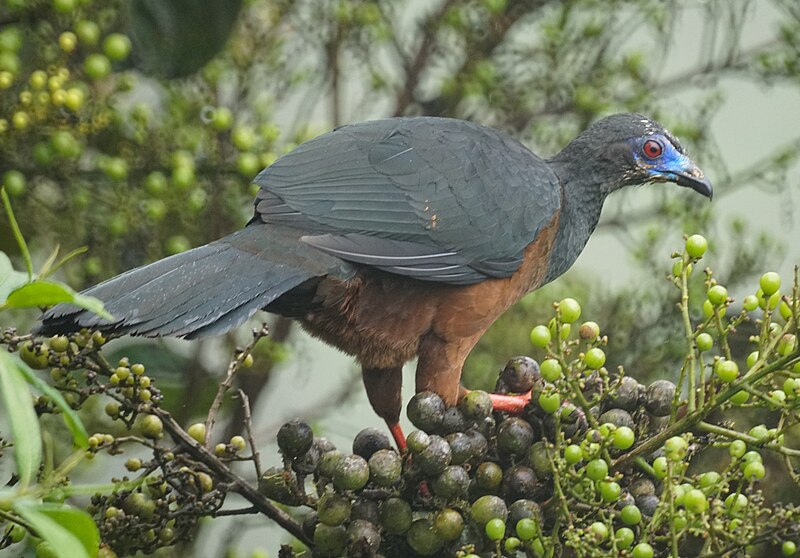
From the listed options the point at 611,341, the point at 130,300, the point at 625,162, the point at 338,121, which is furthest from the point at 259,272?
the point at 338,121

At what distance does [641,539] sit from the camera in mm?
858

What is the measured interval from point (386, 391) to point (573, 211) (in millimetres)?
354

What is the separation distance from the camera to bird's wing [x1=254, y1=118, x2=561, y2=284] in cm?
122

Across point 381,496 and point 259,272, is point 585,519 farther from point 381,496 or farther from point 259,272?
point 259,272

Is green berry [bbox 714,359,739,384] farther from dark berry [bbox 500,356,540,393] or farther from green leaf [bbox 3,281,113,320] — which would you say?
green leaf [bbox 3,281,113,320]

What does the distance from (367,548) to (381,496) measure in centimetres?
6

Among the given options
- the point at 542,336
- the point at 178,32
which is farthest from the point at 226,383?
the point at 178,32

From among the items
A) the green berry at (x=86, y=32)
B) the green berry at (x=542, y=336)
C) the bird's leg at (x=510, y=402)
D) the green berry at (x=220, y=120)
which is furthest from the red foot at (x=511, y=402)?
the green berry at (x=86, y=32)

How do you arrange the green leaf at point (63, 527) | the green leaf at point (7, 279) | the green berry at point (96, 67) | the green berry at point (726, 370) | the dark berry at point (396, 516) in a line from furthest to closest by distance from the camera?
Answer: the green berry at point (96, 67) < the dark berry at point (396, 516) < the green berry at point (726, 370) < the green leaf at point (7, 279) < the green leaf at point (63, 527)

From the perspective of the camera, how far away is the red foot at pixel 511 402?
1.05 meters

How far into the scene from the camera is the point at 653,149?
1.37 metres

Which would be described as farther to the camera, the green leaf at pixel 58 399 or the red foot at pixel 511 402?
the red foot at pixel 511 402

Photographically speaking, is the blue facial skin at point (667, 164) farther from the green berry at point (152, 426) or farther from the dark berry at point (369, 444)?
the green berry at point (152, 426)

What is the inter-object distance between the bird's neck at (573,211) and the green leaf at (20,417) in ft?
3.05
